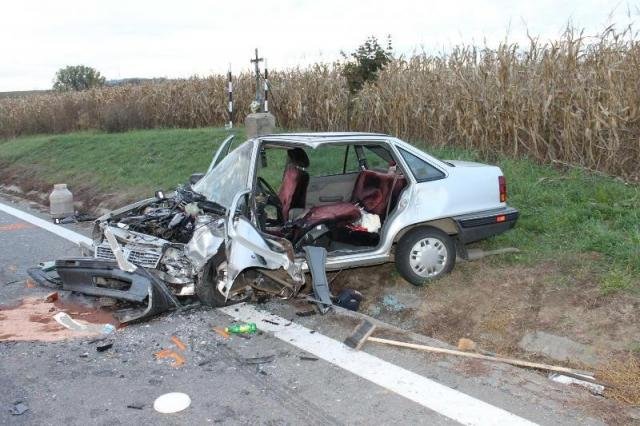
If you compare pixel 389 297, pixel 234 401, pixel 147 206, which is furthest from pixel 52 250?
pixel 234 401

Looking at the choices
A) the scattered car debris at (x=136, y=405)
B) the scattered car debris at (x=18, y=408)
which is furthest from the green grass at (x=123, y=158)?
the scattered car debris at (x=136, y=405)

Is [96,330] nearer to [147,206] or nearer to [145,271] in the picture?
[145,271]

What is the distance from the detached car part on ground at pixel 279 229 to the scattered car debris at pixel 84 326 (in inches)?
6.3

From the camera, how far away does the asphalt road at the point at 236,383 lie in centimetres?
347

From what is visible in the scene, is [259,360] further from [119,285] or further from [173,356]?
[119,285]

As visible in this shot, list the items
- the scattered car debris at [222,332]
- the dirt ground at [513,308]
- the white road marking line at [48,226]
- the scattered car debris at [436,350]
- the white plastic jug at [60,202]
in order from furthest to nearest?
the white plastic jug at [60,202] → the white road marking line at [48,226] → the scattered car debris at [222,332] → the dirt ground at [513,308] → the scattered car debris at [436,350]

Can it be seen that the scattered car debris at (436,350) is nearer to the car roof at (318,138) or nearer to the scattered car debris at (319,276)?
the scattered car debris at (319,276)

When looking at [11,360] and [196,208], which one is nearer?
[11,360]

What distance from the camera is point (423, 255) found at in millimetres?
5719

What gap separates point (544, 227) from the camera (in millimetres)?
6512

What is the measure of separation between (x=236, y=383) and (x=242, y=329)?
2.92ft

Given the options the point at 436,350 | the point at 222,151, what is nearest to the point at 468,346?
the point at 436,350

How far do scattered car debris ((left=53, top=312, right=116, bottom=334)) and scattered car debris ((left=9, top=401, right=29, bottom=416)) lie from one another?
114 centimetres

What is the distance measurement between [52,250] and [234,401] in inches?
198
